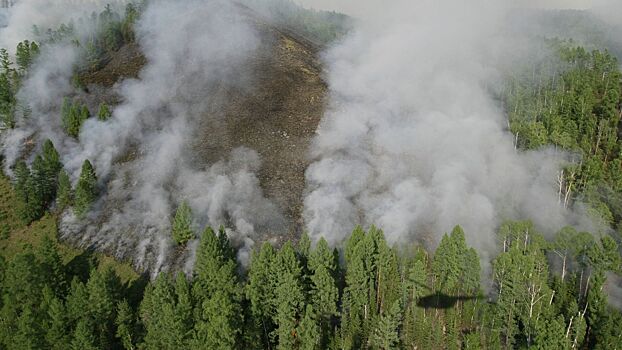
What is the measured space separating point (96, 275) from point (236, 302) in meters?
21.7

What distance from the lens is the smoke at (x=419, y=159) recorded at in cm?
10012

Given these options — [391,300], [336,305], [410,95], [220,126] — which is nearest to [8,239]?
[220,126]

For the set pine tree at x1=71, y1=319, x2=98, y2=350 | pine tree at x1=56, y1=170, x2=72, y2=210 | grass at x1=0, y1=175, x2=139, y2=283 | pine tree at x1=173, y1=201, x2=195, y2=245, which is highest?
pine tree at x1=71, y1=319, x2=98, y2=350

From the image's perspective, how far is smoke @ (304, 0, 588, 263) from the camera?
10012cm

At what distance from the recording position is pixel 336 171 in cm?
11069

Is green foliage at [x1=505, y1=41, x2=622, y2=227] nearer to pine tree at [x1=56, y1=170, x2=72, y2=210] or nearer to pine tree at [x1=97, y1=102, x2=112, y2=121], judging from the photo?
pine tree at [x1=97, y1=102, x2=112, y2=121]

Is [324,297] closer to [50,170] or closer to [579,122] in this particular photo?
[50,170]

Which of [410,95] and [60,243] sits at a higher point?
[410,95]

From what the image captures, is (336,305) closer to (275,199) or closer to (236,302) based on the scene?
(236,302)

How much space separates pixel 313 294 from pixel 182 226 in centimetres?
3024

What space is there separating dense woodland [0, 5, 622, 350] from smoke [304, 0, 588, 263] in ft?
25.5

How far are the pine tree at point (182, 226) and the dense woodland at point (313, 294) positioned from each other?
0.87 ft

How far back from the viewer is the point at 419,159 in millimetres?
118375

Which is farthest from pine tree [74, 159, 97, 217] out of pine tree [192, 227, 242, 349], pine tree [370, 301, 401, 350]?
pine tree [370, 301, 401, 350]
